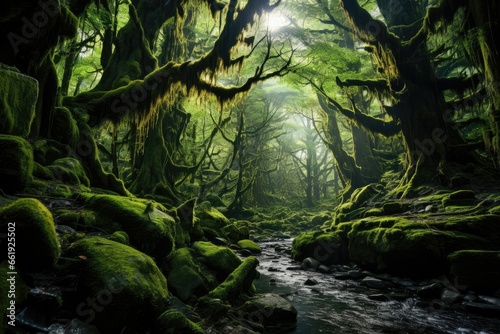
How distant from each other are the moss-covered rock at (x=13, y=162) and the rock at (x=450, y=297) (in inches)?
292

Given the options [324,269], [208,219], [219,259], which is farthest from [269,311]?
[208,219]

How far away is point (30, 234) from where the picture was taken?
10.1 feet

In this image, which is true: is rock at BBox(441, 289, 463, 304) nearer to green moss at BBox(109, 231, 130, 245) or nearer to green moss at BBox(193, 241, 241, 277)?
green moss at BBox(193, 241, 241, 277)

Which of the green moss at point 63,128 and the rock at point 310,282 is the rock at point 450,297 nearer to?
the rock at point 310,282

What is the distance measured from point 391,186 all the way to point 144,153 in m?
11.2

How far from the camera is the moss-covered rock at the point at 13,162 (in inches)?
164

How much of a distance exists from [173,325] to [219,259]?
3.08 metres

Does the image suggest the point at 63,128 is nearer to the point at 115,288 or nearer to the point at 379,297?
the point at 115,288

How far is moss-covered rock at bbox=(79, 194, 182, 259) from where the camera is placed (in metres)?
5.11

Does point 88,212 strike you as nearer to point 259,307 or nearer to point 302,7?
point 259,307

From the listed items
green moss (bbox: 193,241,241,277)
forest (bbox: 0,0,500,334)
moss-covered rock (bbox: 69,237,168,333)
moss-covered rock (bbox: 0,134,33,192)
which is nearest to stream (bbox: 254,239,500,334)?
forest (bbox: 0,0,500,334)

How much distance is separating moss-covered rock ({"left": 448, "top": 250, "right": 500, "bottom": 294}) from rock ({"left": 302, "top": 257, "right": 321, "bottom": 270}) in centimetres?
397

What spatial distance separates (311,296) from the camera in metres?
6.66

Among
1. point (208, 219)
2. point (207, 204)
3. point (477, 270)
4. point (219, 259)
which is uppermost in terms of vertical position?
point (207, 204)
